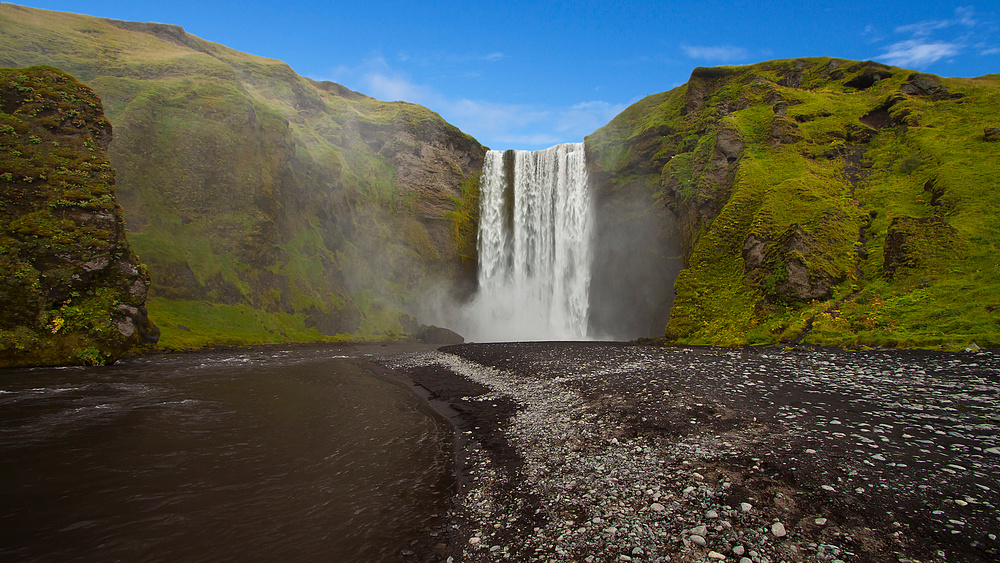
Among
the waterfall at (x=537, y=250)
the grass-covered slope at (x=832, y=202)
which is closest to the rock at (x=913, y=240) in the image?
the grass-covered slope at (x=832, y=202)

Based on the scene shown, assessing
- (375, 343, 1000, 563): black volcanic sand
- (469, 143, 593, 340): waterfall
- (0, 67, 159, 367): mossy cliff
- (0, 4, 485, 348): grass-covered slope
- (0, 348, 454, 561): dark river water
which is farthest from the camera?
(469, 143, 593, 340): waterfall

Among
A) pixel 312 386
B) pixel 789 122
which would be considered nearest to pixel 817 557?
pixel 312 386

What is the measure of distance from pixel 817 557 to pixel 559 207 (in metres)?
54.6

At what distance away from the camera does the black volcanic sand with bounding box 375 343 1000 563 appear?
5.51m

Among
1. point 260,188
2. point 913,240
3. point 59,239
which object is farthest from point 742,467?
point 260,188

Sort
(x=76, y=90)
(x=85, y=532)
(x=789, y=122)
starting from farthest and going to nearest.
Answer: (x=789, y=122) < (x=76, y=90) < (x=85, y=532)

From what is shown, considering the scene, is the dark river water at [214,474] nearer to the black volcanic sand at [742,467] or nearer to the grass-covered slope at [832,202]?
the black volcanic sand at [742,467]

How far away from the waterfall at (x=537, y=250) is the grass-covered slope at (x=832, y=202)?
1150 cm

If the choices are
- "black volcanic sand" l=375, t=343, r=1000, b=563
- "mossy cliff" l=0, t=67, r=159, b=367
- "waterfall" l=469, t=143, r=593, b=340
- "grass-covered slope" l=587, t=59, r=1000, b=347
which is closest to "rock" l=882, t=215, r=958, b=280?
"grass-covered slope" l=587, t=59, r=1000, b=347

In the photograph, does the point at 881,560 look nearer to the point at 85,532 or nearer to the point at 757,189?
the point at 85,532

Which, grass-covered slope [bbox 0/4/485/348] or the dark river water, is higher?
grass-covered slope [bbox 0/4/485/348]

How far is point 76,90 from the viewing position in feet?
102

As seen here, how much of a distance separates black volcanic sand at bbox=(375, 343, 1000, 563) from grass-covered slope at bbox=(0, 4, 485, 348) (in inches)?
1475

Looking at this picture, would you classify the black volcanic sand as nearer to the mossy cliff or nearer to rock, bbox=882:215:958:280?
rock, bbox=882:215:958:280
